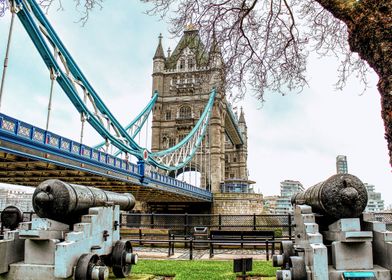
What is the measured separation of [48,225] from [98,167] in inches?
515

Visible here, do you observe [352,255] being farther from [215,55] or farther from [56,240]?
[215,55]

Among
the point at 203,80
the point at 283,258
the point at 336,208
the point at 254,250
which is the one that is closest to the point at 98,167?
the point at 254,250

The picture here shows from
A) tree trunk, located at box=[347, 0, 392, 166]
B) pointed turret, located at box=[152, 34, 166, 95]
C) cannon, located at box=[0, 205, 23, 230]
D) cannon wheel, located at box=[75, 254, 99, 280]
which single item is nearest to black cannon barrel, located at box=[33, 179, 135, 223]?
cannon wheel, located at box=[75, 254, 99, 280]

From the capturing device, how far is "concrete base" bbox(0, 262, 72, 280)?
407 centimetres

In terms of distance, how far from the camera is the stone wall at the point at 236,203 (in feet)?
124

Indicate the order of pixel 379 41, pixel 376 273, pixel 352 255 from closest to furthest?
pixel 379 41, pixel 376 273, pixel 352 255

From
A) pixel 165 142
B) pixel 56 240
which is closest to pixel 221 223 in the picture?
pixel 56 240

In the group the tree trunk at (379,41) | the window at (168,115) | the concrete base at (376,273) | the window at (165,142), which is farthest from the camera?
the window at (168,115)

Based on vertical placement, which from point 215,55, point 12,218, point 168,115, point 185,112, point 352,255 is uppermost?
point 185,112

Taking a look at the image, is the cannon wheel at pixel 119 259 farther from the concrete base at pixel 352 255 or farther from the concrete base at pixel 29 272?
the concrete base at pixel 352 255

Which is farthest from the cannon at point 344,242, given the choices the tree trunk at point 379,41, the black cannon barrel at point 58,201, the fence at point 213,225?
the fence at point 213,225

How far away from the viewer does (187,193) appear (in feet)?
100

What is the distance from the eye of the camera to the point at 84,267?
407 cm

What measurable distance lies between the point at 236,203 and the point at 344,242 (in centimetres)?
3475
